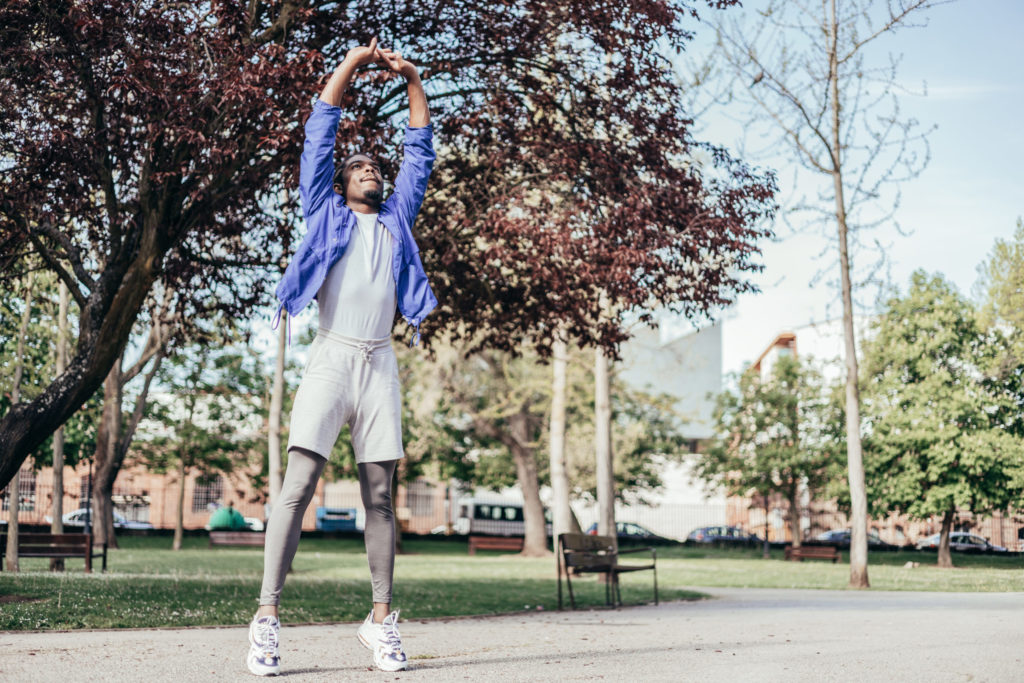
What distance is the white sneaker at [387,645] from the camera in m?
4.65

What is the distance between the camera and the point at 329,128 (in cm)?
493

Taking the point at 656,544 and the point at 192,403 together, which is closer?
the point at 192,403

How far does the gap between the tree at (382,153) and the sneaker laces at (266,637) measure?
213 inches

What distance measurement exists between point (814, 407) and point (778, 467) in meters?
3.12

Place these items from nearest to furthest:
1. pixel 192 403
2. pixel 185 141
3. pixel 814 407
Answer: pixel 185 141 → pixel 192 403 → pixel 814 407

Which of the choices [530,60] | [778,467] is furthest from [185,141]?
[778,467]

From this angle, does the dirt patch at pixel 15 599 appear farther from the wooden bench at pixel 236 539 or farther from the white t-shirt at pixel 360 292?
the wooden bench at pixel 236 539

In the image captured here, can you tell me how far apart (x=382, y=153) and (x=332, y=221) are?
5.59 m

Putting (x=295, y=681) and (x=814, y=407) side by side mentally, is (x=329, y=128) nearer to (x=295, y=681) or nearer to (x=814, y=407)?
(x=295, y=681)

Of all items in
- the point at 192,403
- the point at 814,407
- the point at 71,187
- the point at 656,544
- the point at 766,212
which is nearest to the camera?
the point at 71,187

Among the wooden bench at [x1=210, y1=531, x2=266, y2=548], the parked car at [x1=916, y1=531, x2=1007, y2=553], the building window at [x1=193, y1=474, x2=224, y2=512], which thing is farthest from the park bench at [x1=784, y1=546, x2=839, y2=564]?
the building window at [x1=193, y1=474, x2=224, y2=512]

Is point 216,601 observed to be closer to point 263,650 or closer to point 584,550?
point 584,550

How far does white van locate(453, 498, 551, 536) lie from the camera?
173ft

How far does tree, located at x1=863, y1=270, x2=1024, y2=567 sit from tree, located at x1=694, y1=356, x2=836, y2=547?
18.7 m
